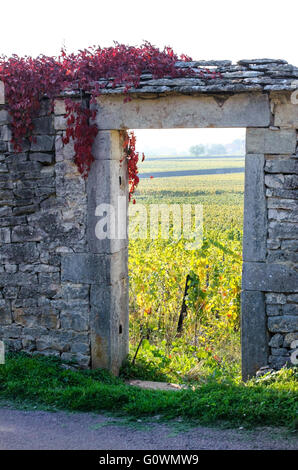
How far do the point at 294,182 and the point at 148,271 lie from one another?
3.81 meters

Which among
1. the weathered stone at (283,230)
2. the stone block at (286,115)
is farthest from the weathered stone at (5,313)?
the stone block at (286,115)

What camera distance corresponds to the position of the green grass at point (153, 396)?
4723 mm

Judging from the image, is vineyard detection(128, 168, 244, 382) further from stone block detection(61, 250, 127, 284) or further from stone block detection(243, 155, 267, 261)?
stone block detection(243, 155, 267, 261)

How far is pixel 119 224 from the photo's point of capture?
6.37 meters

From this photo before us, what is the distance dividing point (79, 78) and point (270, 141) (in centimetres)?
220

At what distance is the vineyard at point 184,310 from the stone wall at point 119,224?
28.8 inches

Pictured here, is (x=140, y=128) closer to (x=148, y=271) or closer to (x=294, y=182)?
(x=294, y=182)

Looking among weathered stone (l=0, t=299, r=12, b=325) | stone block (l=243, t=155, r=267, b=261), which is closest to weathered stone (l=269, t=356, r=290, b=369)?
stone block (l=243, t=155, r=267, b=261)

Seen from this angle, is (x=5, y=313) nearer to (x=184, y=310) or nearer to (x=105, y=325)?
(x=105, y=325)

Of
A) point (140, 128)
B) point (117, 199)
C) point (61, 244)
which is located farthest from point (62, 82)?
point (61, 244)

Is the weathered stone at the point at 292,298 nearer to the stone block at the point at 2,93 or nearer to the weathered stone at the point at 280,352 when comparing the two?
the weathered stone at the point at 280,352

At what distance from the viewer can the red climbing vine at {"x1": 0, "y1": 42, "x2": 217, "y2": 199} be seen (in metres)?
5.89

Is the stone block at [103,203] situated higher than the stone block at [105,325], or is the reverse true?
the stone block at [103,203]

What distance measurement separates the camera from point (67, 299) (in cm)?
628
